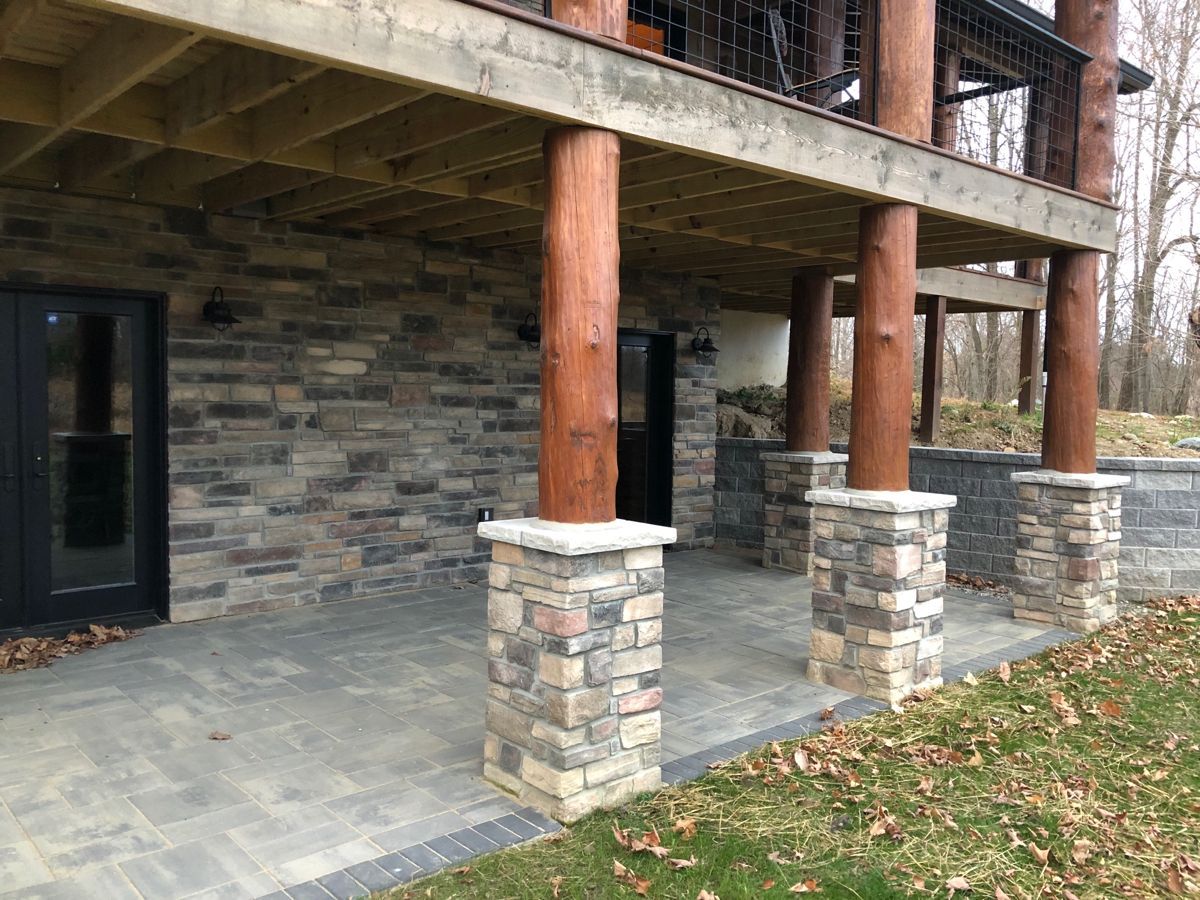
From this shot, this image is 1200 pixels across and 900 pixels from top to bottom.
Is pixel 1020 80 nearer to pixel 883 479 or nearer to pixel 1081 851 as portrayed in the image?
pixel 883 479

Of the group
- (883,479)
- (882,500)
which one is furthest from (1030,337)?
(882,500)

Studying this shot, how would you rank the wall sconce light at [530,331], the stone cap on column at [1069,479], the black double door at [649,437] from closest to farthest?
the stone cap on column at [1069,479] < the wall sconce light at [530,331] < the black double door at [649,437]

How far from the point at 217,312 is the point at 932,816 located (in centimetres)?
514

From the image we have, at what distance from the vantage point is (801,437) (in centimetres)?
862

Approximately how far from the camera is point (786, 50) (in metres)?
8.55

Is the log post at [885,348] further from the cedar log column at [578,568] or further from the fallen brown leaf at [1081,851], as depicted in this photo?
the fallen brown leaf at [1081,851]

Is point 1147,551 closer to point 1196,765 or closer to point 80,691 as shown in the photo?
point 1196,765

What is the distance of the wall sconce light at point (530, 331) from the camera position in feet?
25.7

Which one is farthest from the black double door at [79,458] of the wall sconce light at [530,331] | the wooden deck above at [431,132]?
the wall sconce light at [530,331]

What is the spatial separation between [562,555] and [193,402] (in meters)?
3.77

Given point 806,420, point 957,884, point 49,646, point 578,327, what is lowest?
point 957,884

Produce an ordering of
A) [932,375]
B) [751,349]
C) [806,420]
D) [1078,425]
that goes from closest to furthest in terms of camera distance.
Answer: [1078,425], [806,420], [932,375], [751,349]

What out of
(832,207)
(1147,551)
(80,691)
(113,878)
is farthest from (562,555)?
(1147,551)

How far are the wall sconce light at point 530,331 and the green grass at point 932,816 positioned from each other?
4359mm
